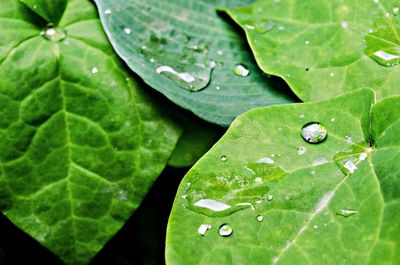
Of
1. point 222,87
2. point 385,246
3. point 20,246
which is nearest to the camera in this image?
point 385,246

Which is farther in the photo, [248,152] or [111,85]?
[111,85]

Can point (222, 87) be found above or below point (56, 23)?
below

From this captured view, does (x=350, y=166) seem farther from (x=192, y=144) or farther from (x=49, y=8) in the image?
(x=49, y=8)

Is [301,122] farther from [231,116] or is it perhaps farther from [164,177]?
[164,177]

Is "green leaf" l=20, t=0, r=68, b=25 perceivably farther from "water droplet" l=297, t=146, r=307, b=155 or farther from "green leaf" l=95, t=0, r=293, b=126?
"water droplet" l=297, t=146, r=307, b=155

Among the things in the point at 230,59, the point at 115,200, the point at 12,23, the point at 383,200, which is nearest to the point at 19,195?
the point at 115,200

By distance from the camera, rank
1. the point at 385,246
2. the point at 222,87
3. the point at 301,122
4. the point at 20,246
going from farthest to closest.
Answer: the point at 20,246 < the point at 222,87 < the point at 301,122 < the point at 385,246
